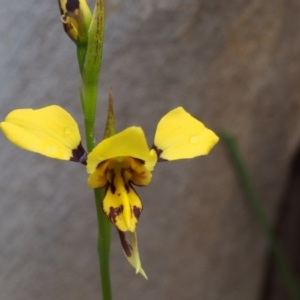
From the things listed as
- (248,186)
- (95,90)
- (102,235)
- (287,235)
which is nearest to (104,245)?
(102,235)

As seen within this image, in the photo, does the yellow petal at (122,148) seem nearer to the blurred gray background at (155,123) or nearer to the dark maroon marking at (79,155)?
the dark maroon marking at (79,155)

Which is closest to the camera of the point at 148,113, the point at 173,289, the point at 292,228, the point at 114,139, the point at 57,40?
the point at 114,139

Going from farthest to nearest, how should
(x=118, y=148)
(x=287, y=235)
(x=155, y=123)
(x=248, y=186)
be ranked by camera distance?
(x=287, y=235) < (x=248, y=186) < (x=155, y=123) < (x=118, y=148)

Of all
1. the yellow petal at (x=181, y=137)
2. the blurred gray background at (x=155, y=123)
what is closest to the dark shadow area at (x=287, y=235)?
the blurred gray background at (x=155, y=123)

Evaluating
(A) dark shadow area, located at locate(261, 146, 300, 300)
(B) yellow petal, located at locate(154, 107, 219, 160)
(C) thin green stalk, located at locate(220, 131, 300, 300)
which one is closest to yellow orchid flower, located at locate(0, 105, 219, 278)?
(B) yellow petal, located at locate(154, 107, 219, 160)

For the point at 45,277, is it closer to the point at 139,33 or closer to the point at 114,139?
the point at 139,33

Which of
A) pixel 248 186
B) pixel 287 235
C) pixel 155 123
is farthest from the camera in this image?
pixel 287 235

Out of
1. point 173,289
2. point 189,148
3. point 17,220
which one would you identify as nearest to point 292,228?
point 173,289

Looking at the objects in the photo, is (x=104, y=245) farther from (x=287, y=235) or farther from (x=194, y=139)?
(x=287, y=235)
